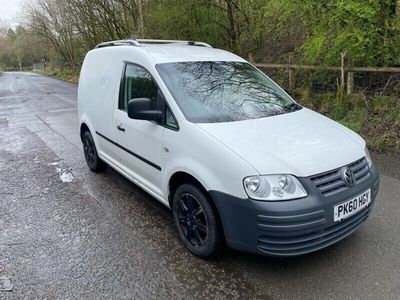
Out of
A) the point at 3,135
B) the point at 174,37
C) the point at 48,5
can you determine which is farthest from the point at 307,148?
the point at 48,5

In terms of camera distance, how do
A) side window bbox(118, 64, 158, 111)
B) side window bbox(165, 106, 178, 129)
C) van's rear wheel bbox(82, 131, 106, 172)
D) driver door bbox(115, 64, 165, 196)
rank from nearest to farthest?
side window bbox(165, 106, 178, 129), driver door bbox(115, 64, 165, 196), side window bbox(118, 64, 158, 111), van's rear wheel bbox(82, 131, 106, 172)

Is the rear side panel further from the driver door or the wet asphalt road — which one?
the wet asphalt road

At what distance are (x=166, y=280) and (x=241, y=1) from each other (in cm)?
1141

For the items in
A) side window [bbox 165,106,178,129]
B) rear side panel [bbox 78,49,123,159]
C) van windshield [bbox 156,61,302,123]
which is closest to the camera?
side window [bbox 165,106,178,129]

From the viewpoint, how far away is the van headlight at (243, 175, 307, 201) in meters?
2.66

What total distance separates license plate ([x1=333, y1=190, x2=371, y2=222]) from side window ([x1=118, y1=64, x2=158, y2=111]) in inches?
75.3

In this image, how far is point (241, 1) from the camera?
40.9ft

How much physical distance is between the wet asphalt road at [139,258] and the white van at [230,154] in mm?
301

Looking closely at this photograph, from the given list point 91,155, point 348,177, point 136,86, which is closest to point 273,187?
point 348,177

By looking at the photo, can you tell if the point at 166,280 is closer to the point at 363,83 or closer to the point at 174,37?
the point at 363,83

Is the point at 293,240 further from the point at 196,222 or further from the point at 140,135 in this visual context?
the point at 140,135

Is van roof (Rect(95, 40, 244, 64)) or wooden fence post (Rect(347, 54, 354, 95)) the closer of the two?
van roof (Rect(95, 40, 244, 64))

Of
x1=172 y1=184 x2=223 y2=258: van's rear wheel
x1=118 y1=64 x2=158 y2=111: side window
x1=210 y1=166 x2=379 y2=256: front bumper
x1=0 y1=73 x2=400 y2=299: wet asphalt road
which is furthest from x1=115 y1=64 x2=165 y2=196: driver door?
x1=210 y1=166 x2=379 y2=256: front bumper

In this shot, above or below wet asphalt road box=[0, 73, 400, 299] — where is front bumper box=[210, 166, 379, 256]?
above
